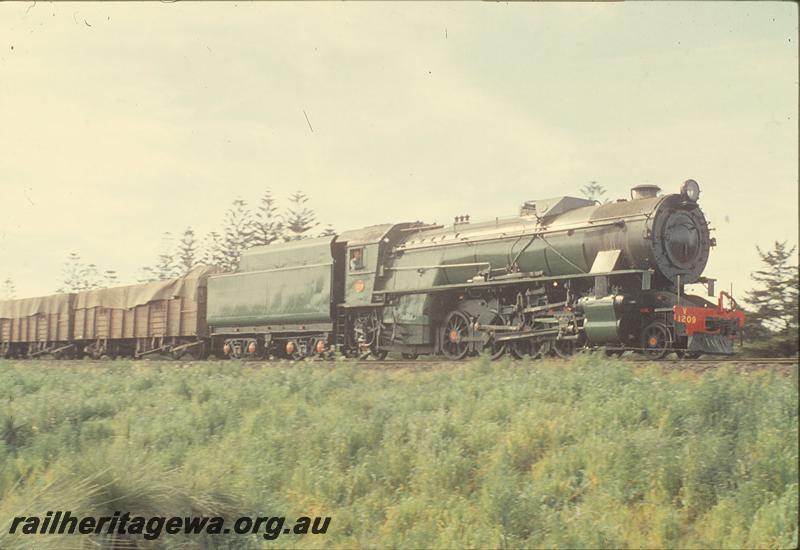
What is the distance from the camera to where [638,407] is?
9.70 m

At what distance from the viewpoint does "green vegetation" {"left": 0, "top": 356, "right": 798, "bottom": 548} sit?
765 centimetres

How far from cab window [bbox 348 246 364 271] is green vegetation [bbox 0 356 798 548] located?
7.44 meters

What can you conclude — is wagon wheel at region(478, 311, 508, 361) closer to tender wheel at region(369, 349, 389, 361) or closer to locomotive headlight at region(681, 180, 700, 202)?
tender wheel at region(369, 349, 389, 361)

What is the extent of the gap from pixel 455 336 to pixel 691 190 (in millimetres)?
6106

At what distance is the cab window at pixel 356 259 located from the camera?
67.1ft

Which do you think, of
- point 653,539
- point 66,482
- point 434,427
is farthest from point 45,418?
point 653,539

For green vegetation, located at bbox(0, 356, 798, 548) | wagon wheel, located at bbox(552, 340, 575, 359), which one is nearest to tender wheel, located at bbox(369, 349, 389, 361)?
wagon wheel, located at bbox(552, 340, 575, 359)

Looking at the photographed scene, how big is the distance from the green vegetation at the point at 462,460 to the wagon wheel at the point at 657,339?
7.57 ft

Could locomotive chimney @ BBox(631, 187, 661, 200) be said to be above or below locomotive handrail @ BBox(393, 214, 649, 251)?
above

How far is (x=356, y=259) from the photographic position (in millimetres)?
20594

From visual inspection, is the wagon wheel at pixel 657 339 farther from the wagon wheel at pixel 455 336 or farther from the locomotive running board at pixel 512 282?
the wagon wheel at pixel 455 336

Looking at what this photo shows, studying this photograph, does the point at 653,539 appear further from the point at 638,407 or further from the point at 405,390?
the point at 405,390

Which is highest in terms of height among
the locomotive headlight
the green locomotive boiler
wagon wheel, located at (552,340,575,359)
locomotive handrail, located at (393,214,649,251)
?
the locomotive headlight

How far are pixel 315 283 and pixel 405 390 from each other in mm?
9365
